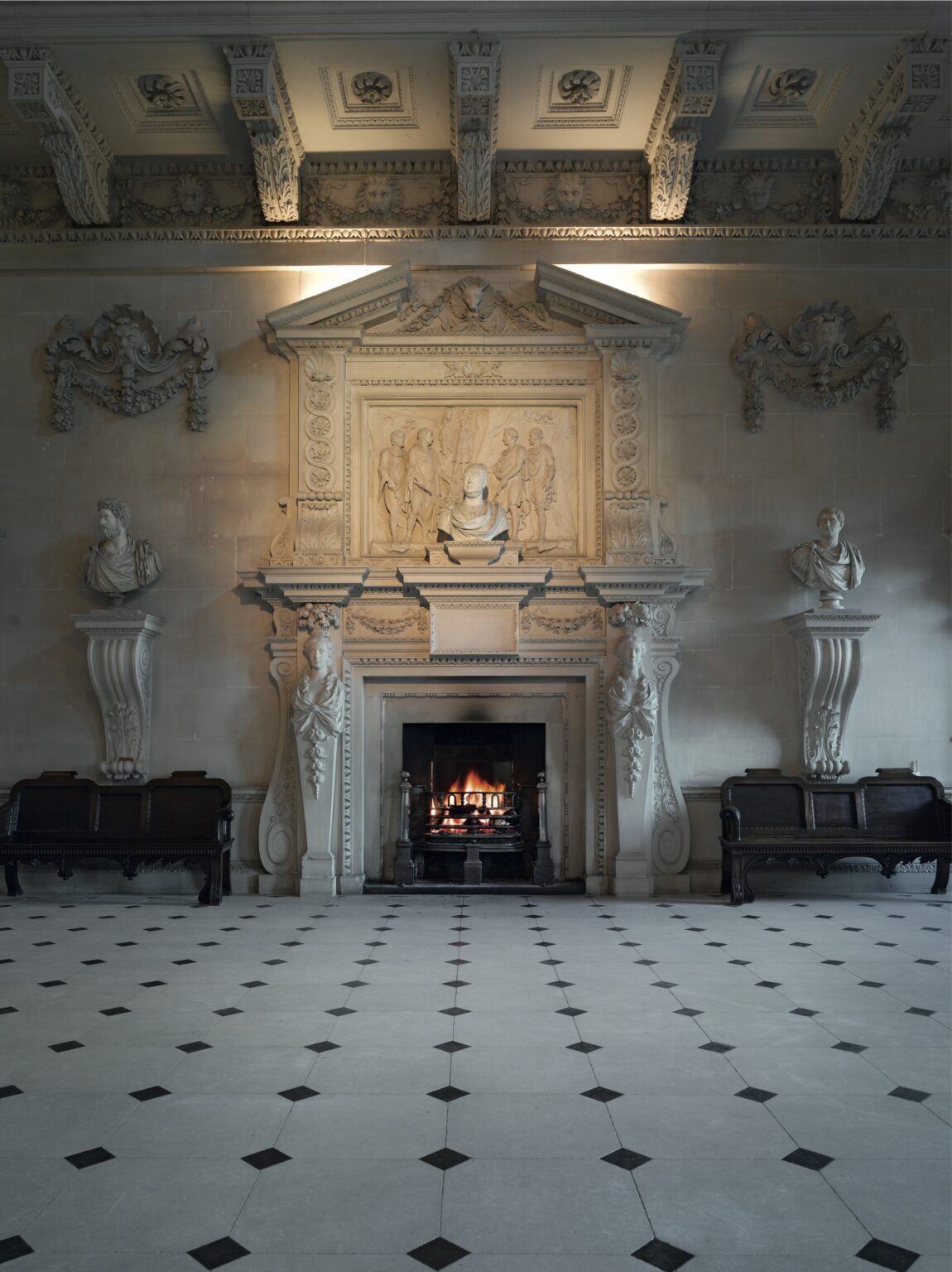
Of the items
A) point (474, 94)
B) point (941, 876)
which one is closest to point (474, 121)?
point (474, 94)

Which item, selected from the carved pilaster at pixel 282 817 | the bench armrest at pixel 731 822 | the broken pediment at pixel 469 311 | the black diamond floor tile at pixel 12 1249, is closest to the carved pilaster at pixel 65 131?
the broken pediment at pixel 469 311

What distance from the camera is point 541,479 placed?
9266mm

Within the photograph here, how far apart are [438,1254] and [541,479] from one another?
7201 millimetres

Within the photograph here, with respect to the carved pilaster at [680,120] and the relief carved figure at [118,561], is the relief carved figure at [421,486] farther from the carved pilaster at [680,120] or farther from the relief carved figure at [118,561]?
the carved pilaster at [680,120]

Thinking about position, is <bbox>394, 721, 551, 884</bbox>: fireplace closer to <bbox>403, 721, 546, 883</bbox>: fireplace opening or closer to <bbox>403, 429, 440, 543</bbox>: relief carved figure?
<bbox>403, 721, 546, 883</bbox>: fireplace opening

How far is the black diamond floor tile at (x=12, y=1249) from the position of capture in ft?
9.22

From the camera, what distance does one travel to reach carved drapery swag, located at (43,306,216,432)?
9195 mm

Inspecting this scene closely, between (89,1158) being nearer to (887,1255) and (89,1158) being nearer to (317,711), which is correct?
(887,1255)

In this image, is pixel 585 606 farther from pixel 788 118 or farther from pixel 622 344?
pixel 788 118

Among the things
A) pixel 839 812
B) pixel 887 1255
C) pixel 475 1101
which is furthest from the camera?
pixel 839 812

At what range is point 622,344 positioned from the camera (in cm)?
912

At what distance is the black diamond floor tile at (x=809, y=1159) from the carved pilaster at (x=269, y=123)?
27.2ft

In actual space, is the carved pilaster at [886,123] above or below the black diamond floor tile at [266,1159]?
above

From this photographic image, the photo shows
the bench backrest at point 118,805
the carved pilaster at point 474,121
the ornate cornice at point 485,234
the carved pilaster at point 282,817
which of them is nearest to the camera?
the carved pilaster at point 474,121
